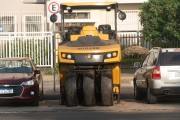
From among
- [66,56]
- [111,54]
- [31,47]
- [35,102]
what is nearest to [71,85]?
[66,56]

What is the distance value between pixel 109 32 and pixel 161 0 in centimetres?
968

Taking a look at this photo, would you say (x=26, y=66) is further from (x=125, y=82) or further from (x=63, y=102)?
(x=125, y=82)

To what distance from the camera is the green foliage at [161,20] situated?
27984 mm

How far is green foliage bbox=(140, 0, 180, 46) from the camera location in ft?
91.8

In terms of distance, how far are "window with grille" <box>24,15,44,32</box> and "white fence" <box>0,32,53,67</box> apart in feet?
16.5

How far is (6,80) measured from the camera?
18.7m

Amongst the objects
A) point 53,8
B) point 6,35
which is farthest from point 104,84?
point 6,35

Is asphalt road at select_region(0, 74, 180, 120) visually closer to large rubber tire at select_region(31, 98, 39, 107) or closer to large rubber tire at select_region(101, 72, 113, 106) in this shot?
large rubber tire at select_region(31, 98, 39, 107)

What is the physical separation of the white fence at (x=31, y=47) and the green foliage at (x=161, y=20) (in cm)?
472

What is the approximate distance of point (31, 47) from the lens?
30203mm

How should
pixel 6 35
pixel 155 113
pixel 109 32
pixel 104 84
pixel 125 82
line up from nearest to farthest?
1. pixel 155 113
2. pixel 104 84
3. pixel 109 32
4. pixel 125 82
5. pixel 6 35

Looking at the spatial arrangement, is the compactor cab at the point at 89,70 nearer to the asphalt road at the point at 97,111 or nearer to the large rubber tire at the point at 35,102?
the asphalt road at the point at 97,111

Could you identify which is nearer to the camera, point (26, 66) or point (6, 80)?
point (6, 80)

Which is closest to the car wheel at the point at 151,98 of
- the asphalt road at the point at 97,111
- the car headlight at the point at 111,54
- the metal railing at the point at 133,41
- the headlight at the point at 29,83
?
the asphalt road at the point at 97,111
